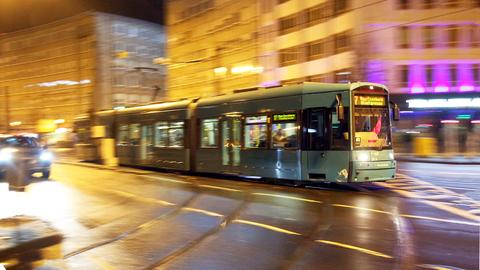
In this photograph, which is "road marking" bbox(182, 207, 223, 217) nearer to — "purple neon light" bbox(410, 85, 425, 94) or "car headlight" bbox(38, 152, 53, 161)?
"car headlight" bbox(38, 152, 53, 161)

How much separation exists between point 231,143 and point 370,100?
5.58 metres

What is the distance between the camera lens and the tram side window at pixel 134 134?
82.8 ft

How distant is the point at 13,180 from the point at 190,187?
6.30m

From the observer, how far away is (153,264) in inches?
277

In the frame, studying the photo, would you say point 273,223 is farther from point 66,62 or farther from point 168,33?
point 66,62

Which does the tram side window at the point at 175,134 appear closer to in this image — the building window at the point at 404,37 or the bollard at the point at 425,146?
the bollard at the point at 425,146

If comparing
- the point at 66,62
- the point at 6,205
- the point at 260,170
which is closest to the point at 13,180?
the point at 6,205

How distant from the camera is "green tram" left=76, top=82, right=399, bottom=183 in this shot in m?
14.9

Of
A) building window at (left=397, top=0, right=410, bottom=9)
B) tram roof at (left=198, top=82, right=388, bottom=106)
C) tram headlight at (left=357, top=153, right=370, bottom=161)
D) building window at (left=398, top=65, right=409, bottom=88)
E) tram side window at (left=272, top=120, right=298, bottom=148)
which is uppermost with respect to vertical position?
building window at (left=397, top=0, right=410, bottom=9)

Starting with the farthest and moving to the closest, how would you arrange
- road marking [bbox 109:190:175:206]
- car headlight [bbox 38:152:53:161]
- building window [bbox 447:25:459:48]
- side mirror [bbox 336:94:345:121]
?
1. building window [bbox 447:25:459:48]
2. car headlight [bbox 38:152:53:161]
3. side mirror [bbox 336:94:345:121]
4. road marking [bbox 109:190:175:206]

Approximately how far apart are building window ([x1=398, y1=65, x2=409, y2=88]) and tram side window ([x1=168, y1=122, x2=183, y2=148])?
77.6 feet

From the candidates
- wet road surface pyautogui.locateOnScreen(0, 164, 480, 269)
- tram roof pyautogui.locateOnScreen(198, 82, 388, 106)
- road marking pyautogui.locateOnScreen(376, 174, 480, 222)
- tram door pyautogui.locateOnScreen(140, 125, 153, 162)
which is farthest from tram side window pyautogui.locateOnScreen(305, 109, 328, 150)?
tram door pyautogui.locateOnScreen(140, 125, 153, 162)

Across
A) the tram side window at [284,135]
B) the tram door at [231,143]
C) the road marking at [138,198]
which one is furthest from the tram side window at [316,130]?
the road marking at [138,198]

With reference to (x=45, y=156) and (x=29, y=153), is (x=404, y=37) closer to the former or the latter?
(x=45, y=156)
